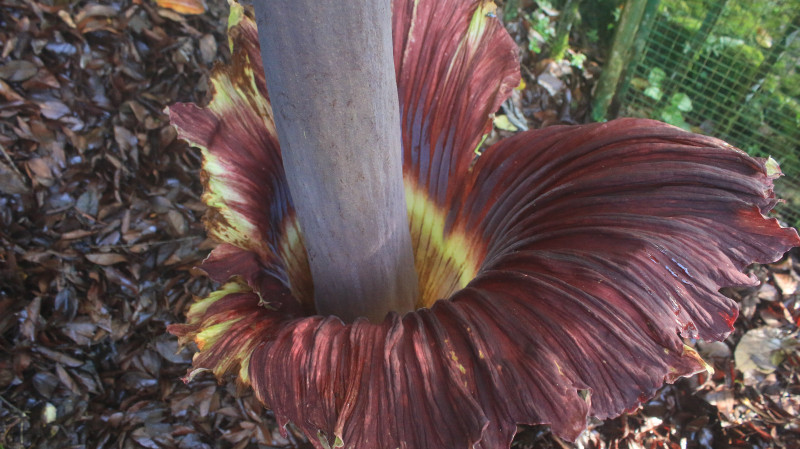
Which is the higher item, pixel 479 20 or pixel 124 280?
pixel 479 20

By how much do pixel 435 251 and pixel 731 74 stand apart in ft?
6.03

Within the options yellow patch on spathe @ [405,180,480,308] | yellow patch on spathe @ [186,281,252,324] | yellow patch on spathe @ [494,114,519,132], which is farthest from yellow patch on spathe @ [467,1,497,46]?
yellow patch on spathe @ [494,114,519,132]

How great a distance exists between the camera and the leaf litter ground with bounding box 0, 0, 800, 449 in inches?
65.9

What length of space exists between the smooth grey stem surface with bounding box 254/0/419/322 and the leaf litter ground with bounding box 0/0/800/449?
86 centimetres

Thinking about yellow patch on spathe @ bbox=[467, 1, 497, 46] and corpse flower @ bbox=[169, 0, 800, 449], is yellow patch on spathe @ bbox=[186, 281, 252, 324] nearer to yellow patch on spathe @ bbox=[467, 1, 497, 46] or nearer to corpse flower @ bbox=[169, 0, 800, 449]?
corpse flower @ bbox=[169, 0, 800, 449]

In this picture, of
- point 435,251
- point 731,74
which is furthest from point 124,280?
point 731,74

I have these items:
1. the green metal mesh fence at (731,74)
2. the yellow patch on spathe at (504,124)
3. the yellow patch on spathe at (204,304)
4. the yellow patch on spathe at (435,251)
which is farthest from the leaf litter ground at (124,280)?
the yellow patch on spathe at (504,124)

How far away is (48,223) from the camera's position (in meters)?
1.85

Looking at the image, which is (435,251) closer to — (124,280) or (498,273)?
(498,273)

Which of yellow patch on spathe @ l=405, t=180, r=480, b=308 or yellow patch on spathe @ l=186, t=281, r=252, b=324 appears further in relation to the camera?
yellow patch on spathe @ l=405, t=180, r=480, b=308

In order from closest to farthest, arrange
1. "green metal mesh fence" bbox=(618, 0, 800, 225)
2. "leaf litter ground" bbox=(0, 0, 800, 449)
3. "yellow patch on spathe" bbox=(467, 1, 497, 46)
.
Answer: "yellow patch on spathe" bbox=(467, 1, 497, 46) → "leaf litter ground" bbox=(0, 0, 800, 449) → "green metal mesh fence" bbox=(618, 0, 800, 225)

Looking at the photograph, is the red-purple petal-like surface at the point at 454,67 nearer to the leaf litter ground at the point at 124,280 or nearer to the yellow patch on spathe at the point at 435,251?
the yellow patch on spathe at the point at 435,251

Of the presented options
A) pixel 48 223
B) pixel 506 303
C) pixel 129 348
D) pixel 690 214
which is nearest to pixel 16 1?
pixel 48 223

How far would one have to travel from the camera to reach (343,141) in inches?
32.4
